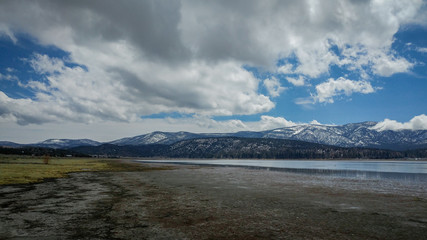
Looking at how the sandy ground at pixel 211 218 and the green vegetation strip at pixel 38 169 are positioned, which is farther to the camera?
the green vegetation strip at pixel 38 169

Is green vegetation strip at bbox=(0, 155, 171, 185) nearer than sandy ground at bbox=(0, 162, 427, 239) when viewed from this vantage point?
No

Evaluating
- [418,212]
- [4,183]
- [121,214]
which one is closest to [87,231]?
[121,214]

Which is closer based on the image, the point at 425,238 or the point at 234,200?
the point at 425,238

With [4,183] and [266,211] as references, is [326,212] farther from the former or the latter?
[4,183]

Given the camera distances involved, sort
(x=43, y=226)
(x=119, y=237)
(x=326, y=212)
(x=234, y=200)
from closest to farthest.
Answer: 1. (x=119, y=237)
2. (x=43, y=226)
3. (x=326, y=212)
4. (x=234, y=200)

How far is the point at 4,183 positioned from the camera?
43625mm

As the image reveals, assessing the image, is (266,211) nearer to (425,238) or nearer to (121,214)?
(425,238)

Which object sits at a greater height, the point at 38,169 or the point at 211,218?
the point at 211,218

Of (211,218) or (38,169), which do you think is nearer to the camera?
(211,218)

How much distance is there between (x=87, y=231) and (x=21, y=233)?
4.04m

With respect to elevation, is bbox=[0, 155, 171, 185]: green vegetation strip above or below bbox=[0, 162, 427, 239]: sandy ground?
below

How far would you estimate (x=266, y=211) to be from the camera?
24.5m

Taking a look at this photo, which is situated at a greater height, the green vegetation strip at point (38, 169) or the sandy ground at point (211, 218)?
the sandy ground at point (211, 218)

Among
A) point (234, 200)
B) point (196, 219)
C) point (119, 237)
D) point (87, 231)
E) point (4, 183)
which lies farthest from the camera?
point (4, 183)
